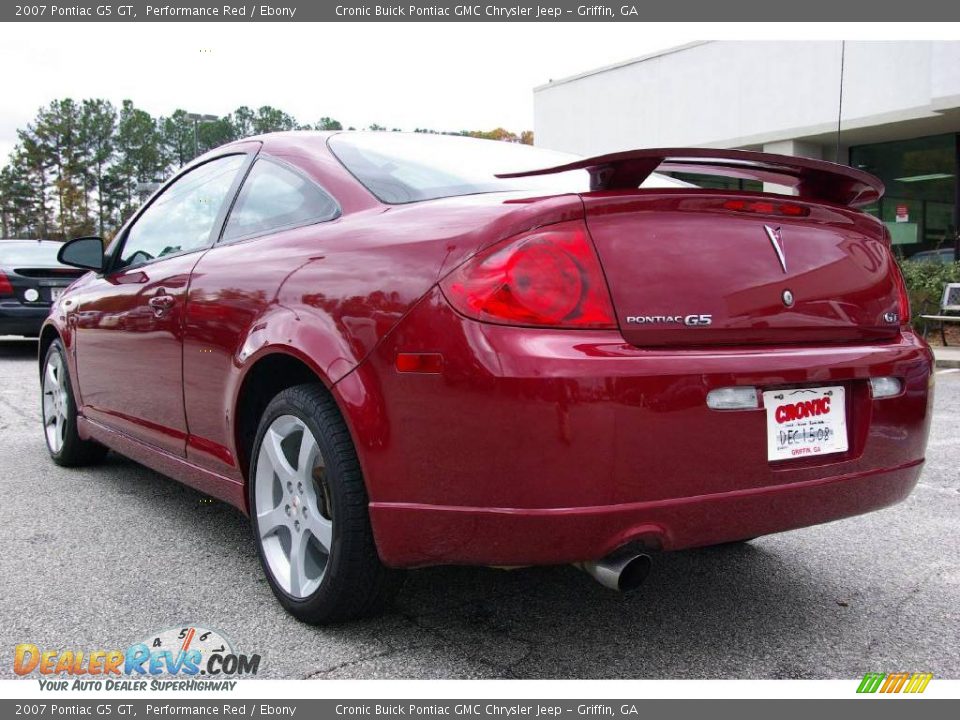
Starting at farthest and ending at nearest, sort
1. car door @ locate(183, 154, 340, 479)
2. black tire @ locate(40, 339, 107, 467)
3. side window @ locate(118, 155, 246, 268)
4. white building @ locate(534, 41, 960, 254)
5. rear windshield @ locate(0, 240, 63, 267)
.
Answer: white building @ locate(534, 41, 960, 254), rear windshield @ locate(0, 240, 63, 267), black tire @ locate(40, 339, 107, 467), side window @ locate(118, 155, 246, 268), car door @ locate(183, 154, 340, 479)

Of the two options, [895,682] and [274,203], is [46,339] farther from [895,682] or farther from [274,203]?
[895,682]

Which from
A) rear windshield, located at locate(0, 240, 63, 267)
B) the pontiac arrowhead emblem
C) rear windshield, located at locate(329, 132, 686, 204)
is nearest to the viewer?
the pontiac arrowhead emblem

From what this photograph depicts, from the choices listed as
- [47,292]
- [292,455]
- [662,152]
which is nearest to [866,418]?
[662,152]

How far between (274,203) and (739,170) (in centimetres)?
154

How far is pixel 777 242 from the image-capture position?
2.36 m

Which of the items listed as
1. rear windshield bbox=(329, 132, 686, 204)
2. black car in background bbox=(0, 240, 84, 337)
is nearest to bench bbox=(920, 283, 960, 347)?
rear windshield bbox=(329, 132, 686, 204)

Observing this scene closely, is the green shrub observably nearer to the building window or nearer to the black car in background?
the building window

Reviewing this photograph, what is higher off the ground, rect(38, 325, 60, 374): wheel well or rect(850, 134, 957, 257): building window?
rect(850, 134, 957, 257): building window

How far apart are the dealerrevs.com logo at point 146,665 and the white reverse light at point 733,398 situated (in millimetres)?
1341

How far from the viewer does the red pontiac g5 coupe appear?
2.06m

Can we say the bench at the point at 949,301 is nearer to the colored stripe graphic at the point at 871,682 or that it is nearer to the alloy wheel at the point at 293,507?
the colored stripe graphic at the point at 871,682

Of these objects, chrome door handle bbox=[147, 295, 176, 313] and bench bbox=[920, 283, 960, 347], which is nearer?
chrome door handle bbox=[147, 295, 176, 313]

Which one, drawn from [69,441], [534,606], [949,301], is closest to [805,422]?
[534,606]

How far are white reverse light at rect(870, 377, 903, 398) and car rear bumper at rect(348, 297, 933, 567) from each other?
0.52 ft
